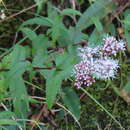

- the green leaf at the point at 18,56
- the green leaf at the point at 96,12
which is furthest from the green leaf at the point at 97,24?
the green leaf at the point at 18,56

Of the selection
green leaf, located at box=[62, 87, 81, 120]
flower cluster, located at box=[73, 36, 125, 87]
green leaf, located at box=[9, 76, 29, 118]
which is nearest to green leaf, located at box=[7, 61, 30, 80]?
green leaf, located at box=[9, 76, 29, 118]

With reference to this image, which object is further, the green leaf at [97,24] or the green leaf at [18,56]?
the green leaf at [97,24]

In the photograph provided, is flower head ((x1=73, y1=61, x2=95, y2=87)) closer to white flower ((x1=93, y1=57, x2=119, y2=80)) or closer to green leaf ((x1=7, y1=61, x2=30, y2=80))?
white flower ((x1=93, y1=57, x2=119, y2=80))

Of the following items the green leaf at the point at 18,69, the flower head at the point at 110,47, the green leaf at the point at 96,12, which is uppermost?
Answer: the green leaf at the point at 96,12

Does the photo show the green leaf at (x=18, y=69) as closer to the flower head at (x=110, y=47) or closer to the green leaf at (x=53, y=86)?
the green leaf at (x=53, y=86)

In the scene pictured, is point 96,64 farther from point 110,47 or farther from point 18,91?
point 18,91

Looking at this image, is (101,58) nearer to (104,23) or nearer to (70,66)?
(70,66)
